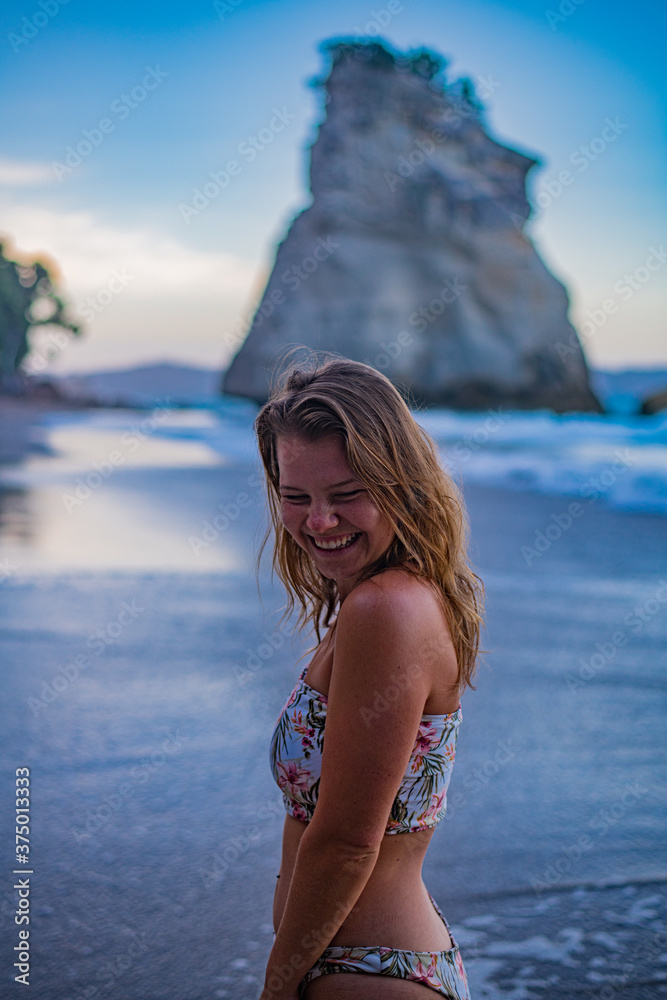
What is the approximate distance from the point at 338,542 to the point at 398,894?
1.96 feet

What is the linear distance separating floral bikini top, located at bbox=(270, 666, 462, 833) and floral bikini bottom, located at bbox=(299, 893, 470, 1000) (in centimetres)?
18

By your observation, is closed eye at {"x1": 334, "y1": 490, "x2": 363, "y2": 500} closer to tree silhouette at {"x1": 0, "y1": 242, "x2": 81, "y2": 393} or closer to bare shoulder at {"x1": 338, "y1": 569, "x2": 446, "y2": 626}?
bare shoulder at {"x1": 338, "y1": 569, "x2": 446, "y2": 626}

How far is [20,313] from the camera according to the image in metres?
39.6

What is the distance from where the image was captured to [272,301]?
161 feet

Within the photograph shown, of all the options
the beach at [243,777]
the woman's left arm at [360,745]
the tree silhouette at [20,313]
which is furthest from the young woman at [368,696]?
the tree silhouette at [20,313]

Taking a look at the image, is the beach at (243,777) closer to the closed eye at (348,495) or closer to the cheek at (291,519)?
the cheek at (291,519)

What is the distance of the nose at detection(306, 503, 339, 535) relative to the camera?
1.35 meters

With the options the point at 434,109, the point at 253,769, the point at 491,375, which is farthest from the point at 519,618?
the point at 434,109

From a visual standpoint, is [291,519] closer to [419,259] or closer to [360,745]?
[360,745]

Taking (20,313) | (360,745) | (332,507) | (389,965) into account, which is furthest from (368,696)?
(20,313)

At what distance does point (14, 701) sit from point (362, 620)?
284cm

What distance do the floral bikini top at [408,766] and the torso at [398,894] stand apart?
0.02 meters

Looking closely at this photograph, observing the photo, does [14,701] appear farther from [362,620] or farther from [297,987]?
[362,620]

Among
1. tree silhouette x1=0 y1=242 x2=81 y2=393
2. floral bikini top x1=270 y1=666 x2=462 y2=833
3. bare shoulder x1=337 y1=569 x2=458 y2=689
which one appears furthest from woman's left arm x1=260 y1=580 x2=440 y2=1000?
tree silhouette x1=0 y1=242 x2=81 y2=393
